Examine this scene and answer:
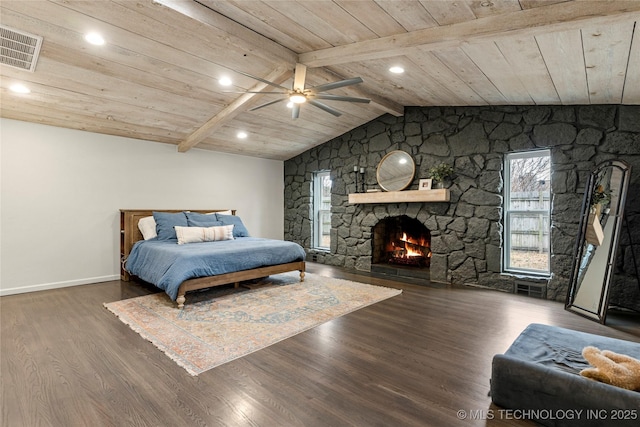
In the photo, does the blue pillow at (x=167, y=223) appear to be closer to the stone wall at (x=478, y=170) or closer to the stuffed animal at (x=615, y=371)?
the stone wall at (x=478, y=170)

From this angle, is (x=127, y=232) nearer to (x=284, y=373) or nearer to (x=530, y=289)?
(x=284, y=373)

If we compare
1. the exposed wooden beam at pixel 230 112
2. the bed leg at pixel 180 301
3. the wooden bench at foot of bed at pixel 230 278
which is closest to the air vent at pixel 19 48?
the exposed wooden beam at pixel 230 112

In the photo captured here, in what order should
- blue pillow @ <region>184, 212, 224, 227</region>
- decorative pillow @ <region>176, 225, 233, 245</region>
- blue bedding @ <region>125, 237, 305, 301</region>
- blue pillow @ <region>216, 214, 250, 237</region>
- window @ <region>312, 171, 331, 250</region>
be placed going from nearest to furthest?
blue bedding @ <region>125, 237, 305, 301</region> → decorative pillow @ <region>176, 225, 233, 245</region> → blue pillow @ <region>184, 212, 224, 227</region> → blue pillow @ <region>216, 214, 250, 237</region> → window @ <region>312, 171, 331, 250</region>

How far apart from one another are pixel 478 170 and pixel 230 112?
3.72 m

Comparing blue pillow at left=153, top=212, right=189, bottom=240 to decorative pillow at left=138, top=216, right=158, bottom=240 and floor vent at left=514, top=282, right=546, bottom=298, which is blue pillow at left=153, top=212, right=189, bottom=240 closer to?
decorative pillow at left=138, top=216, right=158, bottom=240

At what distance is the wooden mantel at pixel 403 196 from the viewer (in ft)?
16.6

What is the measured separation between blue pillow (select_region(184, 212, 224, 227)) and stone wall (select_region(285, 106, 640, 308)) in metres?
2.34

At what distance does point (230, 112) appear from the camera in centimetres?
466

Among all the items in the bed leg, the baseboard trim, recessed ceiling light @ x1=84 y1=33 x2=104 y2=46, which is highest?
recessed ceiling light @ x1=84 y1=33 x2=104 y2=46

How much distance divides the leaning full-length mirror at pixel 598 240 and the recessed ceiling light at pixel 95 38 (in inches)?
211

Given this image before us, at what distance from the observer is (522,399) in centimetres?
181

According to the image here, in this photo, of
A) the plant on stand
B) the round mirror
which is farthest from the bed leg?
the plant on stand

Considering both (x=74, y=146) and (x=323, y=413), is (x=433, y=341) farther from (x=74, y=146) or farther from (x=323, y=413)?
(x=74, y=146)

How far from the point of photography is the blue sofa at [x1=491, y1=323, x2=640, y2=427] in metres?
1.55
